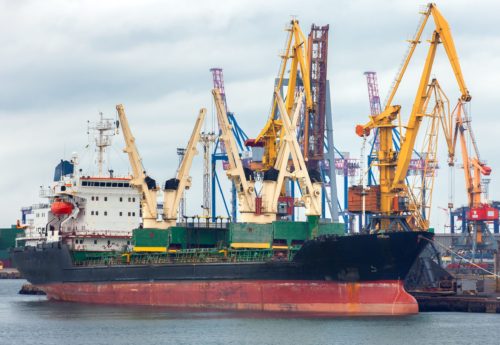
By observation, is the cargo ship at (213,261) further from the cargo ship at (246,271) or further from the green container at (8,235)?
the green container at (8,235)

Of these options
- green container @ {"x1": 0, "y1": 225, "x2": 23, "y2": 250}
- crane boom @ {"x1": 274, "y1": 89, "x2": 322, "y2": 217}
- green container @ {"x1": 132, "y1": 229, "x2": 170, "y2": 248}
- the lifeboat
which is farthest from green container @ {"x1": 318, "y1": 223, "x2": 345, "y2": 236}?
green container @ {"x1": 0, "y1": 225, "x2": 23, "y2": 250}

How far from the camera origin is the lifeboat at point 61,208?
74.2m

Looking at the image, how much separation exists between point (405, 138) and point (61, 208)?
22.1 m

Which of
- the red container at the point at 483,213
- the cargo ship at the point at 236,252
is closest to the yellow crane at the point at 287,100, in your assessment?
the cargo ship at the point at 236,252

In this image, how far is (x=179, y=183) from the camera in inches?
2931

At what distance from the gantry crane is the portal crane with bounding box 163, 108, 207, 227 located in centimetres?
1083

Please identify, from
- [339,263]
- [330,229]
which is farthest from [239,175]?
[339,263]

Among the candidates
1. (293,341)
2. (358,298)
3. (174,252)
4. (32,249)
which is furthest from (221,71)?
(293,341)

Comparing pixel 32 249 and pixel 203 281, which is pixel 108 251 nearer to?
pixel 32 249

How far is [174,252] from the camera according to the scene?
67.1 m

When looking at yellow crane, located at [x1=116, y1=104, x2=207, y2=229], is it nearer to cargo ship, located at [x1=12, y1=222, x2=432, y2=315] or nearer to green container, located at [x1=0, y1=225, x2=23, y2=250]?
Answer: cargo ship, located at [x1=12, y1=222, x2=432, y2=315]

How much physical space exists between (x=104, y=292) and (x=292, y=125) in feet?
50.3

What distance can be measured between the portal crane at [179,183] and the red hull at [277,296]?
7.07 metres

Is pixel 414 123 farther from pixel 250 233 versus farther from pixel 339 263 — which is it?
pixel 339 263
